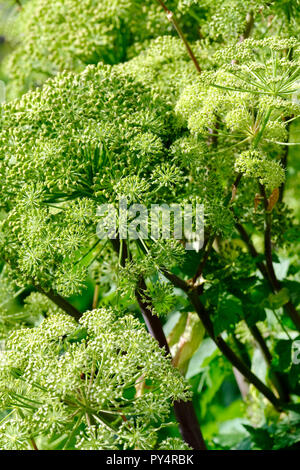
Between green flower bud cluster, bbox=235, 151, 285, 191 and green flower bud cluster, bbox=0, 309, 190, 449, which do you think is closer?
green flower bud cluster, bbox=0, 309, 190, 449

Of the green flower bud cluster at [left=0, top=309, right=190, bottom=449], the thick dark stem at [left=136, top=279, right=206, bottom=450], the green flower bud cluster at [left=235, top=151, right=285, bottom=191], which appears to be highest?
the green flower bud cluster at [left=235, top=151, right=285, bottom=191]

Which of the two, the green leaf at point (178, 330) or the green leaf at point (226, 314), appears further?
the green leaf at point (178, 330)

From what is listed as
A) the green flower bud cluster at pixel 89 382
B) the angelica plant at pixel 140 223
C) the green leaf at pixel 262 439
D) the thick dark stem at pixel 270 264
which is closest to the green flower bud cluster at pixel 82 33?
the angelica plant at pixel 140 223

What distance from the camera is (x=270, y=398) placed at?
1142 mm

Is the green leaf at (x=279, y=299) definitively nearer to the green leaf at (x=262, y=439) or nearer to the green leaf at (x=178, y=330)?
the green leaf at (x=178, y=330)

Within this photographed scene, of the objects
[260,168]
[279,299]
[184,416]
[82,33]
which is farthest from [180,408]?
[82,33]

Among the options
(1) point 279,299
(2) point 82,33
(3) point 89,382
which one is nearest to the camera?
(3) point 89,382

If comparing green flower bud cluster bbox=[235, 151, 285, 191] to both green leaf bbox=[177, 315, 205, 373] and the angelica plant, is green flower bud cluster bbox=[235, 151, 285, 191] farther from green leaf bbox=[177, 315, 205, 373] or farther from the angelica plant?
green leaf bbox=[177, 315, 205, 373]

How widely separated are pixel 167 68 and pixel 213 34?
0.10 m

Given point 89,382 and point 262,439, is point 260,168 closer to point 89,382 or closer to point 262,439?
point 89,382

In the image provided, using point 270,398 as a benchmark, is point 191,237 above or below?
above

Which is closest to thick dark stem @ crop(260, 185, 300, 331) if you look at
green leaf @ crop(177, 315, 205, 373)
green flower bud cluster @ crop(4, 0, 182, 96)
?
green leaf @ crop(177, 315, 205, 373)
